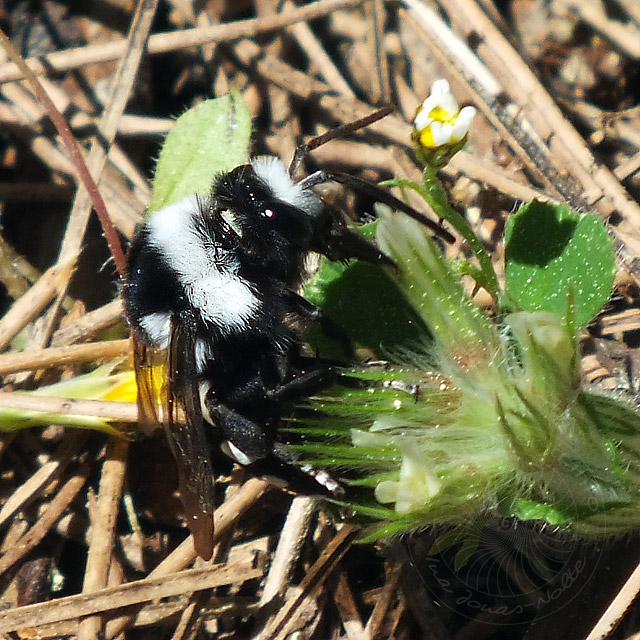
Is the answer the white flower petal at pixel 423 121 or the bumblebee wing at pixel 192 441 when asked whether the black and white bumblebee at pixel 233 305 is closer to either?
the bumblebee wing at pixel 192 441

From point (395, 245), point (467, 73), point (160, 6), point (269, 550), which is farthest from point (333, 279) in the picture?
point (160, 6)

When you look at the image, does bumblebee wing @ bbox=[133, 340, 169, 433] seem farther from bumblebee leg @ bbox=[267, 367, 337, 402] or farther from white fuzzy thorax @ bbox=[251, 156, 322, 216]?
white fuzzy thorax @ bbox=[251, 156, 322, 216]

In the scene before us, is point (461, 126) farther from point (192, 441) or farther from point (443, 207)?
point (192, 441)

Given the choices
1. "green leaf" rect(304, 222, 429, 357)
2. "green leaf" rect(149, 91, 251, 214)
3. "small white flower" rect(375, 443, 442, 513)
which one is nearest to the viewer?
"small white flower" rect(375, 443, 442, 513)

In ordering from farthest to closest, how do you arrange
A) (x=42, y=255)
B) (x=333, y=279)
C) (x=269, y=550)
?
(x=42, y=255), (x=269, y=550), (x=333, y=279)

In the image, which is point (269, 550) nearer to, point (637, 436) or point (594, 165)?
point (637, 436)

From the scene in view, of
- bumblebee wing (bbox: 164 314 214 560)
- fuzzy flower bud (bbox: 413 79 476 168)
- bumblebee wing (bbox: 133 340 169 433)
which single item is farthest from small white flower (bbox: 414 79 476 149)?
bumblebee wing (bbox: 133 340 169 433)
